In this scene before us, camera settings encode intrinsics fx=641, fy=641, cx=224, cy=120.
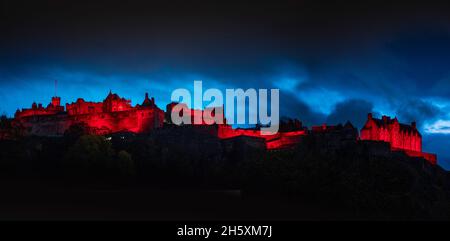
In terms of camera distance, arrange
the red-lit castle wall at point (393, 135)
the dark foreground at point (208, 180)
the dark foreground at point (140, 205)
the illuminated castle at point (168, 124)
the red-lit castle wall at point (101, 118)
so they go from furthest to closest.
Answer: the red-lit castle wall at point (101, 118)
the red-lit castle wall at point (393, 135)
the illuminated castle at point (168, 124)
the dark foreground at point (208, 180)
the dark foreground at point (140, 205)

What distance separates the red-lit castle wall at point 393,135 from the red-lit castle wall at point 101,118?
32.4m

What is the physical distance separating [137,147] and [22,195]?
2228 centimetres

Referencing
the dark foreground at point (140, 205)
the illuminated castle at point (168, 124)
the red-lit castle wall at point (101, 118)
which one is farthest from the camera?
the red-lit castle wall at point (101, 118)

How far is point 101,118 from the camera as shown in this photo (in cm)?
10294

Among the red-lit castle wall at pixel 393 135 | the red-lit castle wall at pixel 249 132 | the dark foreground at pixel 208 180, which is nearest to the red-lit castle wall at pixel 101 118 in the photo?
the red-lit castle wall at pixel 249 132

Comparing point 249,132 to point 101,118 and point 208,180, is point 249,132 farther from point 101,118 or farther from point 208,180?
point 101,118

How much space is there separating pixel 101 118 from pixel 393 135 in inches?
1803

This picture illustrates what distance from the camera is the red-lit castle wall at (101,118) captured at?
101000 mm

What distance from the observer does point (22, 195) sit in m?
65.1

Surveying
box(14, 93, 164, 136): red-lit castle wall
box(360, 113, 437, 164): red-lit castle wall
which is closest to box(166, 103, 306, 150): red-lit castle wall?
box(14, 93, 164, 136): red-lit castle wall

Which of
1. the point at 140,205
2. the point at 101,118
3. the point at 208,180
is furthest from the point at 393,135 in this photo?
the point at 140,205

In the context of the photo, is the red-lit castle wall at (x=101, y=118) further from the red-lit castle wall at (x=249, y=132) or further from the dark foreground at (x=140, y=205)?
the dark foreground at (x=140, y=205)
